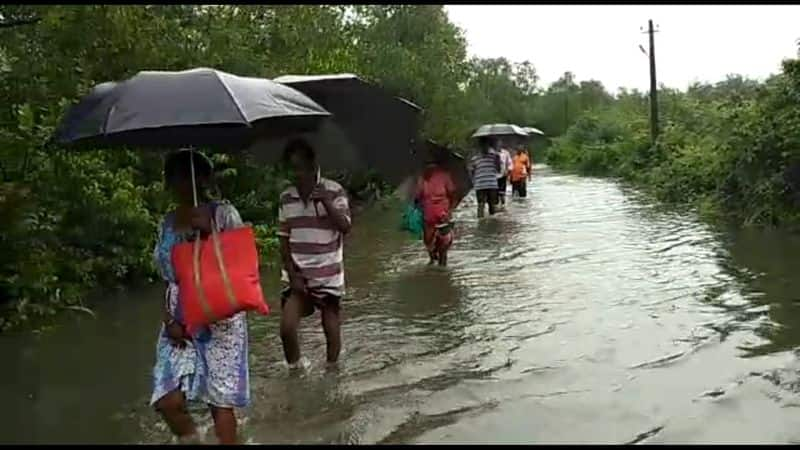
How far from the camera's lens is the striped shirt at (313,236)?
23.2ft

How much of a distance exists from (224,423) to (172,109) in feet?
5.29

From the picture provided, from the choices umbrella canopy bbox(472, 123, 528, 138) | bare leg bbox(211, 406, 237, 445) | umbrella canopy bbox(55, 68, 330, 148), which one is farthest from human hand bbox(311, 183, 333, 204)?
umbrella canopy bbox(472, 123, 528, 138)

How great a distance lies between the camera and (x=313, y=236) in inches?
279

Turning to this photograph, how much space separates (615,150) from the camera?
4784cm

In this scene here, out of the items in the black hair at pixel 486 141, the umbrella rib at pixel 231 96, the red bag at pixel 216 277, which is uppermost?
the umbrella rib at pixel 231 96

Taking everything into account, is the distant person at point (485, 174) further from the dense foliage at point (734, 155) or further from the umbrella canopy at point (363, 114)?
the umbrella canopy at point (363, 114)

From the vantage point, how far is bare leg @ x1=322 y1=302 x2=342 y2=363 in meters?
7.41

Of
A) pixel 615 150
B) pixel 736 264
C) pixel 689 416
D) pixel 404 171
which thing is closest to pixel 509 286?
pixel 404 171

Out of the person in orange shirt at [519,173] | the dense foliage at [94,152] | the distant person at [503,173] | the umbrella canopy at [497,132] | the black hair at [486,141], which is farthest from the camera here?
the person in orange shirt at [519,173]

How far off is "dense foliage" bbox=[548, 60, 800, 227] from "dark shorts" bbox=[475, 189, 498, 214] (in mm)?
4422

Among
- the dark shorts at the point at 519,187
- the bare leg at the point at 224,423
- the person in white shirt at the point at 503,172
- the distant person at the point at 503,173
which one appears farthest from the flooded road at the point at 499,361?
the dark shorts at the point at 519,187

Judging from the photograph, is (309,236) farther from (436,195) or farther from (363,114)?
(436,195)

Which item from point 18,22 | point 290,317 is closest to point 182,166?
point 290,317

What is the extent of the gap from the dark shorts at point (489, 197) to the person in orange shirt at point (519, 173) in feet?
18.9
